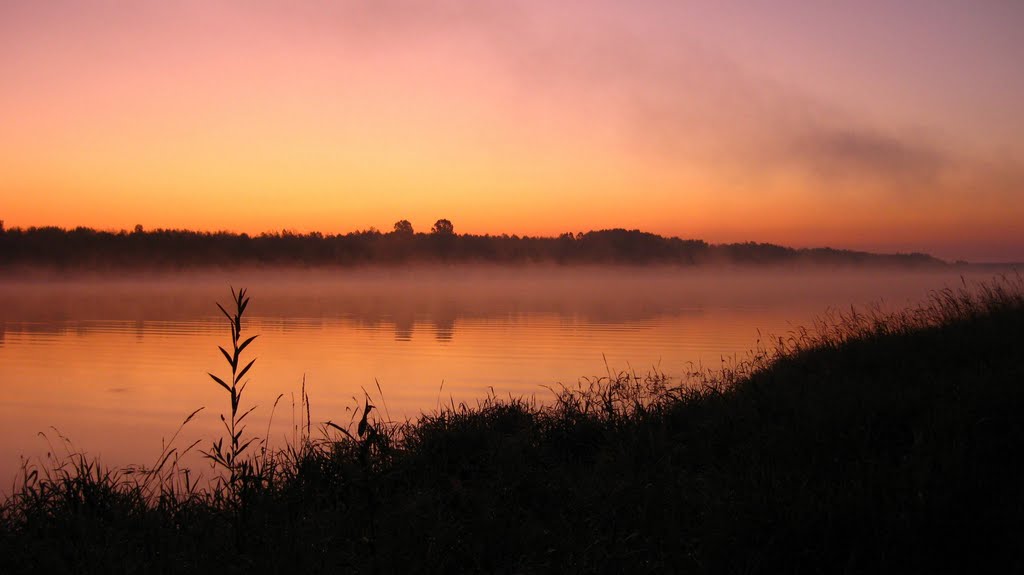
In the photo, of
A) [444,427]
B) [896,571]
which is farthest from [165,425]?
[896,571]

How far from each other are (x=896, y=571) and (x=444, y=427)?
541cm

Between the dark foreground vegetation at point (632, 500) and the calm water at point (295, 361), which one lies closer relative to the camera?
the dark foreground vegetation at point (632, 500)

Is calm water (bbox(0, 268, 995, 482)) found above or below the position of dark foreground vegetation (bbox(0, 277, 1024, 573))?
below

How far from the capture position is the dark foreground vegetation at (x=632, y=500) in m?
4.46

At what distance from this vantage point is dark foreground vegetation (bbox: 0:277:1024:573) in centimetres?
446

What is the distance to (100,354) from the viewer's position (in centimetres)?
2280

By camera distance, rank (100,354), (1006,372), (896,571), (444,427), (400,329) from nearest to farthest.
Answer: (896,571)
(1006,372)
(444,427)
(100,354)
(400,329)

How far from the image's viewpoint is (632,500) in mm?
5766

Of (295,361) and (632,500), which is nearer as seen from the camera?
(632,500)

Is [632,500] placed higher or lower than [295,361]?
higher

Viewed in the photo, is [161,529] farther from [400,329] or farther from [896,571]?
[400,329]

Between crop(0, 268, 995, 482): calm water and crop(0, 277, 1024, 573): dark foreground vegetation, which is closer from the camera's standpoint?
crop(0, 277, 1024, 573): dark foreground vegetation

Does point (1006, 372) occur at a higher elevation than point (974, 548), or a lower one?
higher

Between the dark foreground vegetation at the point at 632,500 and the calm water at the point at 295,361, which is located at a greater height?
the dark foreground vegetation at the point at 632,500
